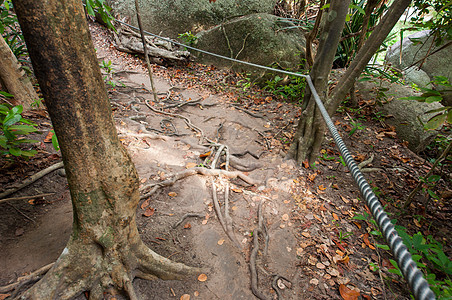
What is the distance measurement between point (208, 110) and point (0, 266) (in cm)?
446

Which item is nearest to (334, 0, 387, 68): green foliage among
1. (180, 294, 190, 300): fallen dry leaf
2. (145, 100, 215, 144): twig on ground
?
(145, 100, 215, 144): twig on ground

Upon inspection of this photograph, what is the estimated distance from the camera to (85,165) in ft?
4.12

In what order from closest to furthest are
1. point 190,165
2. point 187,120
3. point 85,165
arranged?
point 85,165
point 190,165
point 187,120

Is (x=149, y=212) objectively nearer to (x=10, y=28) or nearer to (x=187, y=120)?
(x=187, y=120)

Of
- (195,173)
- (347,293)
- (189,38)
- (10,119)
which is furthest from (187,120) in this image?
(189,38)

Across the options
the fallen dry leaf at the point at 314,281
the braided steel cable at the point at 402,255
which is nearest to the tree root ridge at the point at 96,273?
the fallen dry leaf at the point at 314,281

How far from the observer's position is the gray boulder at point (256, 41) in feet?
20.7

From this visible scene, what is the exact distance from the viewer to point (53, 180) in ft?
8.21

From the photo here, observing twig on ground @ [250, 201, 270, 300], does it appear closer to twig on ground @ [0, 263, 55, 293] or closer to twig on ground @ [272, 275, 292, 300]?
twig on ground @ [272, 275, 292, 300]

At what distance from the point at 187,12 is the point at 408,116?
7.39 metres

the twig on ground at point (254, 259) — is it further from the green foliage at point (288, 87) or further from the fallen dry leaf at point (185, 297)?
the green foliage at point (288, 87)

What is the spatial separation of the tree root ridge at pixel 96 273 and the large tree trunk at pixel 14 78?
286 centimetres

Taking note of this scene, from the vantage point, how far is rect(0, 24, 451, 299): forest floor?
1914 mm

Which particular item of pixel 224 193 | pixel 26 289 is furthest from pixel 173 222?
pixel 26 289
